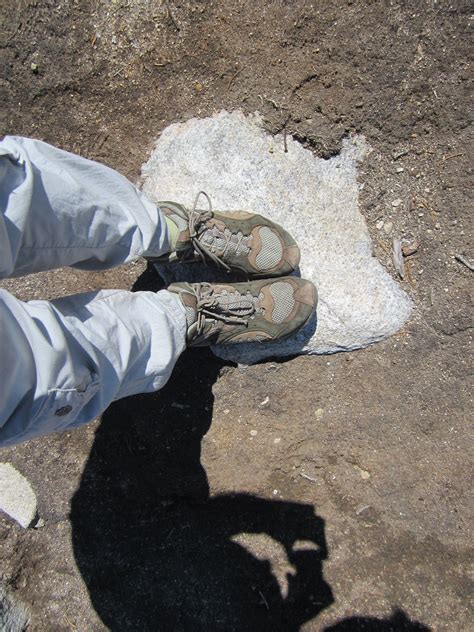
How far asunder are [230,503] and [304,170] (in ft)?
5.12

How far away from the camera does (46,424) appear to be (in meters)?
1.34

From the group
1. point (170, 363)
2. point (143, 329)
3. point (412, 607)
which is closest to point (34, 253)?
point (143, 329)

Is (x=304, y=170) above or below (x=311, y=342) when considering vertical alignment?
above

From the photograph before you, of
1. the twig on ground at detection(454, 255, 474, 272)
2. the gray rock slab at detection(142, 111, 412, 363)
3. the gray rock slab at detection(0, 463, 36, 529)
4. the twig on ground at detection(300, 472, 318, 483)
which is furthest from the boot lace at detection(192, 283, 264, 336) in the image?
the gray rock slab at detection(0, 463, 36, 529)

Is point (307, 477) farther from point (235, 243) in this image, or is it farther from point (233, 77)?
point (233, 77)

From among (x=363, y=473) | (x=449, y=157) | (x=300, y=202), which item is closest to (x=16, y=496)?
(x=363, y=473)

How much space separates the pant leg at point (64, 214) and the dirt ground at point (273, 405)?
0.60 meters

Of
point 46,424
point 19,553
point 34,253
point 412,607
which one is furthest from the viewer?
point 19,553

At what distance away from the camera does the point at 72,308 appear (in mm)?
1534

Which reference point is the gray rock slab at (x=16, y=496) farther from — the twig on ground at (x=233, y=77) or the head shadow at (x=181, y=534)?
the twig on ground at (x=233, y=77)

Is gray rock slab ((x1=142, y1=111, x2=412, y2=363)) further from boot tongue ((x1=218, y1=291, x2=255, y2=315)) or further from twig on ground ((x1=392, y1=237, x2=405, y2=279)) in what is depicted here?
boot tongue ((x1=218, y1=291, x2=255, y2=315))

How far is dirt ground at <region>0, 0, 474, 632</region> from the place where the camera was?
2.04 m

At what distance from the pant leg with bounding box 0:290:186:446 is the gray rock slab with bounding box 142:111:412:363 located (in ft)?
2.05

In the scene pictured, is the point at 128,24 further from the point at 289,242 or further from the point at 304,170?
the point at 289,242
